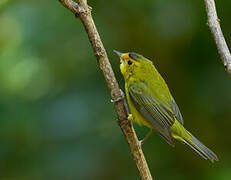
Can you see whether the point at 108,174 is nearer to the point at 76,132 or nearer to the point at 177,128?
the point at 76,132

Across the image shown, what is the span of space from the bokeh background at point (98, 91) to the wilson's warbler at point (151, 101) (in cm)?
26

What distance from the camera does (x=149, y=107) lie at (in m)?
3.83

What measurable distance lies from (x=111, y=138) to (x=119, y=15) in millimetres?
1265

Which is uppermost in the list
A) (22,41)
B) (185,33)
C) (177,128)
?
(22,41)

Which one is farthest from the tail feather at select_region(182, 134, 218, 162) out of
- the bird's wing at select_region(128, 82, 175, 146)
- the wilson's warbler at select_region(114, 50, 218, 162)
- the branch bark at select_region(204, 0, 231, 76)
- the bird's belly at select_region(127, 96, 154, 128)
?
the branch bark at select_region(204, 0, 231, 76)

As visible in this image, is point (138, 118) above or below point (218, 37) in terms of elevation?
below

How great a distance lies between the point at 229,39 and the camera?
13.8 feet

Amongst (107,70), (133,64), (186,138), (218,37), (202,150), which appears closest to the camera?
(218,37)

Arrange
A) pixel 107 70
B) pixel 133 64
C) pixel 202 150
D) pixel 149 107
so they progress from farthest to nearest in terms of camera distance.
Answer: pixel 133 64 → pixel 149 107 → pixel 202 150 → pixel 107 70

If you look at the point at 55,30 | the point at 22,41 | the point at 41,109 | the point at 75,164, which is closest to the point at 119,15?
the point at 55,30

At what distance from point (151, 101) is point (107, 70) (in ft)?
3.65

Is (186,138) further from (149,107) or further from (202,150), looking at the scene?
(149,107)

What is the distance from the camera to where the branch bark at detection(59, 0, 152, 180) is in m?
2.79

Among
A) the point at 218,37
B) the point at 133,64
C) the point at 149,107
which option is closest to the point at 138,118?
the point at 149,107
